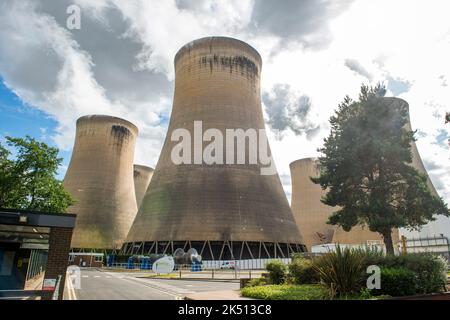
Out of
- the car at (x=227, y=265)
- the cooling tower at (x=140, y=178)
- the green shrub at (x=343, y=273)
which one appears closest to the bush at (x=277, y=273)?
the green shrub at (x=343, y=273)

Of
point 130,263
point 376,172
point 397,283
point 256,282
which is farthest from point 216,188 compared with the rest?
point 397,283

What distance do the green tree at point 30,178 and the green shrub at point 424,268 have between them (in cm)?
2364

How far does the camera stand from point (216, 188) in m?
30.5

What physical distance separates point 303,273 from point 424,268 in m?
3.68

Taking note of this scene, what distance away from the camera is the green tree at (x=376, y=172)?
1571cm

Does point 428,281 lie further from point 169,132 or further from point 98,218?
point 98,218

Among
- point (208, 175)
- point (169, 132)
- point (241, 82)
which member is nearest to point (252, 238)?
point (208, 175)

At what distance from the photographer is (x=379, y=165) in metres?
16.1

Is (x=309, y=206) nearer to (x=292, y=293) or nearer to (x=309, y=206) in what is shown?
(x=309, y=206)

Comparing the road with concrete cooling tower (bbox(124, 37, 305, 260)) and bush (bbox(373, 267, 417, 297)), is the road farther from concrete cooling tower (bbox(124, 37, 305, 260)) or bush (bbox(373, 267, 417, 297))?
concrete cooling tower (bbox(124, 37, 305, 260))

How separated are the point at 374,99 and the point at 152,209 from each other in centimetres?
2158

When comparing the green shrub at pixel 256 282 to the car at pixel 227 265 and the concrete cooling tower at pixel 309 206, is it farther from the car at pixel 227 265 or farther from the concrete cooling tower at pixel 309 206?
the concrete cooling tower at pixel 309 206

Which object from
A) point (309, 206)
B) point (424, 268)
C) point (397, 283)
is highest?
point (309, 206)
